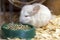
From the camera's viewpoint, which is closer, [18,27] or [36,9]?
[18,27]

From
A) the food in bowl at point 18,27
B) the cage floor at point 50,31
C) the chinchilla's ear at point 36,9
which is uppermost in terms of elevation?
the chinchilla's ear at point 36,9

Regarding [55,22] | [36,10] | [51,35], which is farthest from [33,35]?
[55,22]

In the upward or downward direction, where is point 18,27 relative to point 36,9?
downward

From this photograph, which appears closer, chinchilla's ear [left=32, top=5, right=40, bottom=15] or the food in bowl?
the food in bowl

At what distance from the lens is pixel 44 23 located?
5.57 feet

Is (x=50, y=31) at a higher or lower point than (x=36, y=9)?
lower

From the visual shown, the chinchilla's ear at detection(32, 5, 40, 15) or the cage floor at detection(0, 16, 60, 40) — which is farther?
the chinchilla's ear at detection(32, 5, 40, 15)

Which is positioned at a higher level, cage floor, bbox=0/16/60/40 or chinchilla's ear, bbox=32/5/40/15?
chinchilla's ear, bbox=32/5/40/15

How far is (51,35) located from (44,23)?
183 mm

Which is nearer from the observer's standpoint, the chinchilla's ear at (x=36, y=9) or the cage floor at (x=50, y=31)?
the cage floor at (x=50, y=31)

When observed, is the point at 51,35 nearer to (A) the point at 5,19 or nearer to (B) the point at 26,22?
(B) the point at 26,22

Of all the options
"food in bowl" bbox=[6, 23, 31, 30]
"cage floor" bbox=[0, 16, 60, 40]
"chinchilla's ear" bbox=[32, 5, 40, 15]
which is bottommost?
"cage floor" bbox=[0, 16, 60, 40]

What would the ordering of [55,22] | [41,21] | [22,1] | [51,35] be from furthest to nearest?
1. [22,1]
2. [55,22]
3. [41,21]
4. [51,35]

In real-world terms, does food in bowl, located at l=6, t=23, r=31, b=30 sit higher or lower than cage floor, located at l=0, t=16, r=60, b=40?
higher
